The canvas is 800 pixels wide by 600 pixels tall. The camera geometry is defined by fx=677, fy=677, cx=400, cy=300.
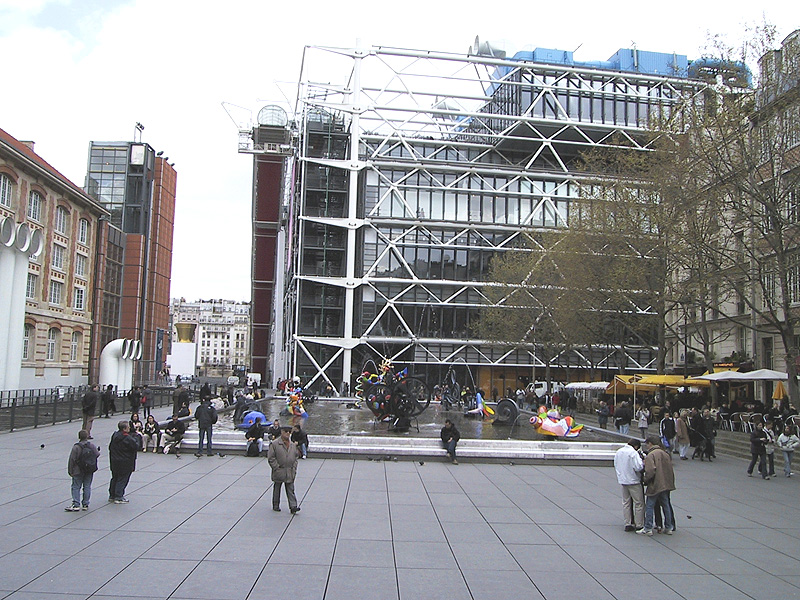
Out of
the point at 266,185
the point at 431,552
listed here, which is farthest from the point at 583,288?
the point at 266,185

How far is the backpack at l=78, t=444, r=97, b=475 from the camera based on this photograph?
1125 centimetres

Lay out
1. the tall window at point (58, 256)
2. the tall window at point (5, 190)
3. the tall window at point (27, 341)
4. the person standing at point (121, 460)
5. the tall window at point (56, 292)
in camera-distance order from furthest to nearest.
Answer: the tall window at point (58, 256) < the tall window at point (56, 292) < the tall window at point (27, 341) < the tall window at point (5, 190) < the person standing at point (121, 460)

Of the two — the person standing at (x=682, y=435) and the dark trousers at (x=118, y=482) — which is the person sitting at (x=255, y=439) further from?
the person standing at (x=682, y=435)

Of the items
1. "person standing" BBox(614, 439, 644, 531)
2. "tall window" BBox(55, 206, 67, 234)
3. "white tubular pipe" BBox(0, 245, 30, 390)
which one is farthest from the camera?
"tall window" BBox(55, 206, 67, 234)

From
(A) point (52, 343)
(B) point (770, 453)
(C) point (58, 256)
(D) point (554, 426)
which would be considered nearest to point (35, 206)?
(C) point (58, 256)

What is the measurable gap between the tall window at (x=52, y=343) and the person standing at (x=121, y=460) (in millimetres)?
40551

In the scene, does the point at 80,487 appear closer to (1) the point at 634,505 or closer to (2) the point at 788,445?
(1) the point at 634,505

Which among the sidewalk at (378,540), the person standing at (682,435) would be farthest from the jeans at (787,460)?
the person standing at (682,435)

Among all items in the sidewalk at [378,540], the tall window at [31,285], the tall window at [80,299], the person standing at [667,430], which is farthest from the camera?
the tall window at [80,299]

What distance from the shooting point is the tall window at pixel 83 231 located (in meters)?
53.4

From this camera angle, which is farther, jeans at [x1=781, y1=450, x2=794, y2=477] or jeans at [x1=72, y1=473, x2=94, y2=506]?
jeans at [x1=781, y1=450, x2=794, y2=477]

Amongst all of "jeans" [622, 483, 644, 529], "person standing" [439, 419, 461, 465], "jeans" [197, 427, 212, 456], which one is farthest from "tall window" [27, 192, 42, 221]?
"jeans" [622, 483, 644, 529]

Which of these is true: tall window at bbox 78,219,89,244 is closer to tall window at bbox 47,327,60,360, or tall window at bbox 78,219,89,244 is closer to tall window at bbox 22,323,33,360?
tall window at bbox 47,327,60,360

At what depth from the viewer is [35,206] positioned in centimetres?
4531
